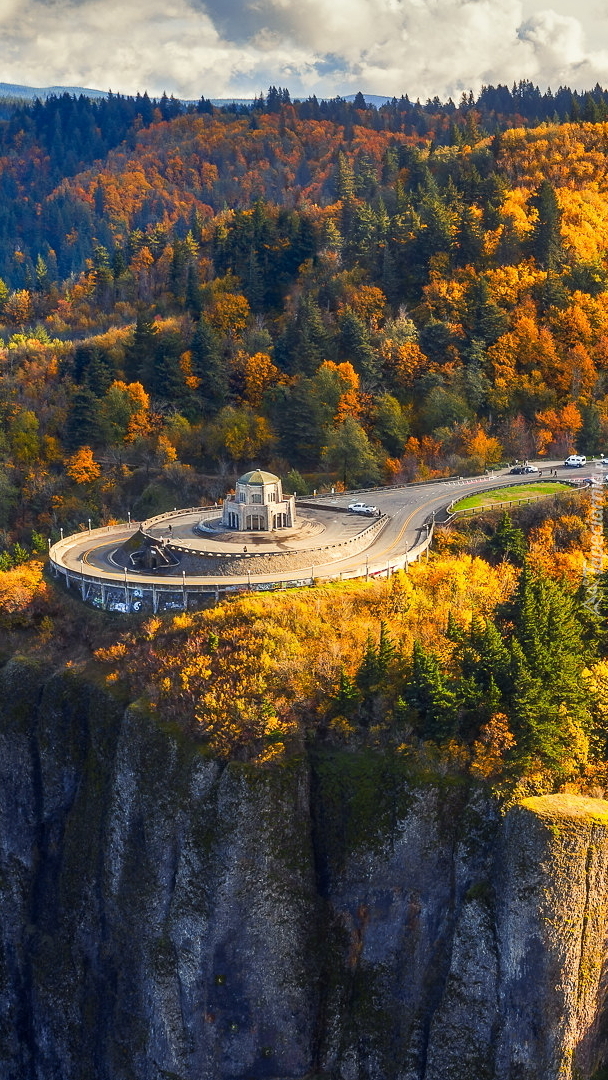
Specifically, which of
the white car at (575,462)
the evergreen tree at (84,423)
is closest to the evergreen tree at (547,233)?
the white car at (575,462)

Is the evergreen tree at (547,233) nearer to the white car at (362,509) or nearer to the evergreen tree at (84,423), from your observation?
the white car at (362,509)

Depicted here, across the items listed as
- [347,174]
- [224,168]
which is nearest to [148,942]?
[347,174]

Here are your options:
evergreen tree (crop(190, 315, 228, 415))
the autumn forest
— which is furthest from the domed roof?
evergreen tree (crop(190, 315, 228, 415))

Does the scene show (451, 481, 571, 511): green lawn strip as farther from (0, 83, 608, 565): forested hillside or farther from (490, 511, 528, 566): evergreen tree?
(0, 83, 608, 565): forested hillside

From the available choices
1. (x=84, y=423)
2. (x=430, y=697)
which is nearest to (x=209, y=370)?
(x=84, y=423)

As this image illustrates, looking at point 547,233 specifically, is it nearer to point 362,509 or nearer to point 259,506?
point 362,509

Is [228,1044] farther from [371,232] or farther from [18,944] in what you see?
[371,232]
